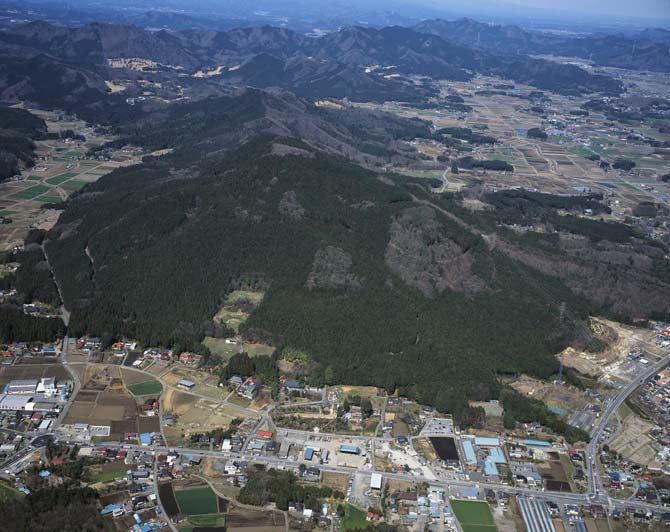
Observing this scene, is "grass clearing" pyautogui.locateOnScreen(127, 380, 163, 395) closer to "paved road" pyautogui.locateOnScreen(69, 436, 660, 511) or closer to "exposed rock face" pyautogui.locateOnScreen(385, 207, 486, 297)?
"paved road" pyautogui.locateOnScreen(69, 436, 660, 511)

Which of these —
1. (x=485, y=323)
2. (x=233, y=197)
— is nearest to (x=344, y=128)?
(x=233, y=197)

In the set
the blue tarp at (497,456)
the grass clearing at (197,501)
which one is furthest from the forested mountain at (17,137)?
the blue tarp at (497,456)

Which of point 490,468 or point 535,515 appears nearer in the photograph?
point 535,515

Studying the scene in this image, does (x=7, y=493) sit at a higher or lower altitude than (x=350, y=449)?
lower

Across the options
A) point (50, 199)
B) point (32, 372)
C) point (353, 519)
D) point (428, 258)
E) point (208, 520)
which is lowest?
point (32, 372)

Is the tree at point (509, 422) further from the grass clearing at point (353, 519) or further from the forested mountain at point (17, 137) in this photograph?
the forested mountain at point (17, 137)

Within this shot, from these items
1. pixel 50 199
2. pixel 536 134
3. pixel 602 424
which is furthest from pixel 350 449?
pixel 536 134

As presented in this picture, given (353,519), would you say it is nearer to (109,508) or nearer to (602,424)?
(109,508)
